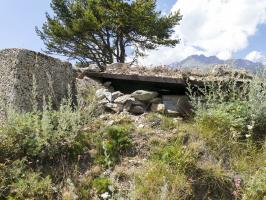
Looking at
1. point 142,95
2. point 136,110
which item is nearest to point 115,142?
point 136,110

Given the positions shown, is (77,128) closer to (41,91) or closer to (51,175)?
(51,175)

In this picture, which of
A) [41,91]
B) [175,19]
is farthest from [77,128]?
[175,19]

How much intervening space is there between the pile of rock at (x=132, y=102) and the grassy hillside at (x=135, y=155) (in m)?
0.61

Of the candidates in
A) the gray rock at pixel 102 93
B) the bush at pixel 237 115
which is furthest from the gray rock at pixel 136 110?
the bush at pixel 237 115

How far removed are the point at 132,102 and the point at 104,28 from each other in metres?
15.9

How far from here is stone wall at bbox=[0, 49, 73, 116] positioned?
6445mm

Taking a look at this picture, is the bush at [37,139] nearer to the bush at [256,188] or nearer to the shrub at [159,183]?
the shrub at [159,183]

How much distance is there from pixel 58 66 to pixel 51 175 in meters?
3.05

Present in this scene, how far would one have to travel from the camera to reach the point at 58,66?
7.59m

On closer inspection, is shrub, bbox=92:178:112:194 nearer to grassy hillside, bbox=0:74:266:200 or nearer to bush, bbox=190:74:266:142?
grassy hillside, bbox=0:74:266:200

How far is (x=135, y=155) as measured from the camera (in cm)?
562

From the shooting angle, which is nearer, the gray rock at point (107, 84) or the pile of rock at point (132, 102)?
the pile of rock at point (132, 102)

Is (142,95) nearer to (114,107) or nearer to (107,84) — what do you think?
(114,107)

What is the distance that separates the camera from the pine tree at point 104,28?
69.5 feet
